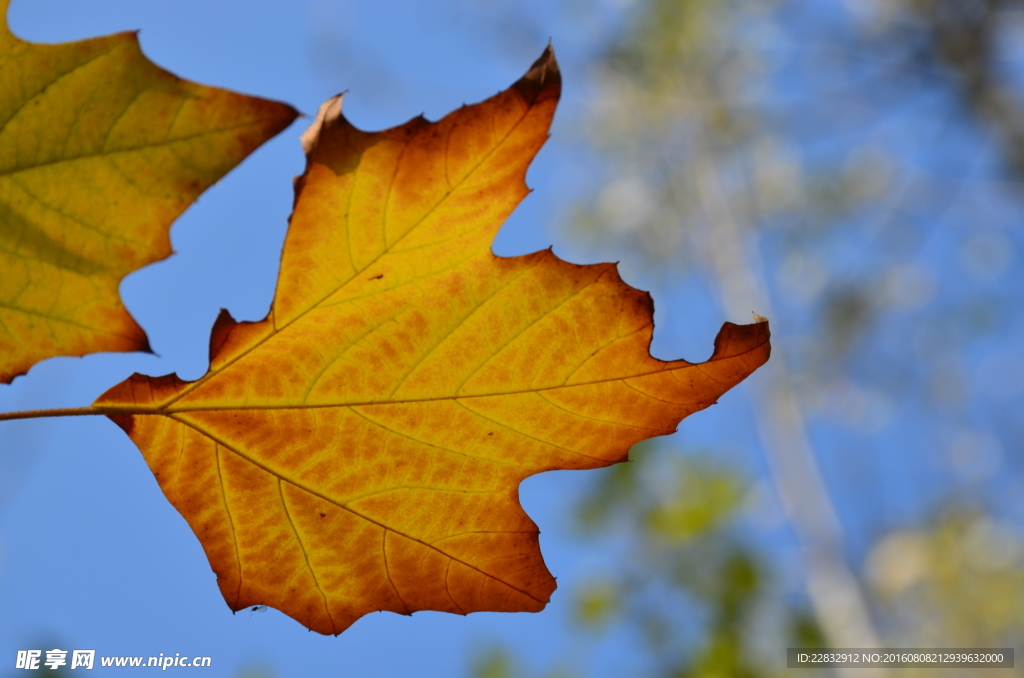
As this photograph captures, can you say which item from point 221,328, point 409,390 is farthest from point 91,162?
point 409,390

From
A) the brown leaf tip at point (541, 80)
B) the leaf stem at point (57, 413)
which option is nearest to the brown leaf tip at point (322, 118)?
the brown leaf tip at point (541, 80)

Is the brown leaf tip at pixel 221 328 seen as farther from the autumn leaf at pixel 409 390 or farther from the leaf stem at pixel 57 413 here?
the leaf stem at pixel 57 413

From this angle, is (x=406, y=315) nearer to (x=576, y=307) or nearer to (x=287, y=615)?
(x=576, y=307)

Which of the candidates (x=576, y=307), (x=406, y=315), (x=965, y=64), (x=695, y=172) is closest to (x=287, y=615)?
(x=406, y=315)

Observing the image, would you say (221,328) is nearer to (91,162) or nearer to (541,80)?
(91,162)

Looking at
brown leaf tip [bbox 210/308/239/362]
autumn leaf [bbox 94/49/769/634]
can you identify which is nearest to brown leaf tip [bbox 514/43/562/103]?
autumn leaf [bbox 94/49/769/634]

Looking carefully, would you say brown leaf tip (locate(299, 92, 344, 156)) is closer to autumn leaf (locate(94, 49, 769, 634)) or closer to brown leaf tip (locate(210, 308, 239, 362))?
autumn leaf (locate(94, 49, 769, 634))

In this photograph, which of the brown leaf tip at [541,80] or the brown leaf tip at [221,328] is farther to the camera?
the brown leaf tip at [221,328]

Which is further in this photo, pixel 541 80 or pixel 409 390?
pixel 409 390
